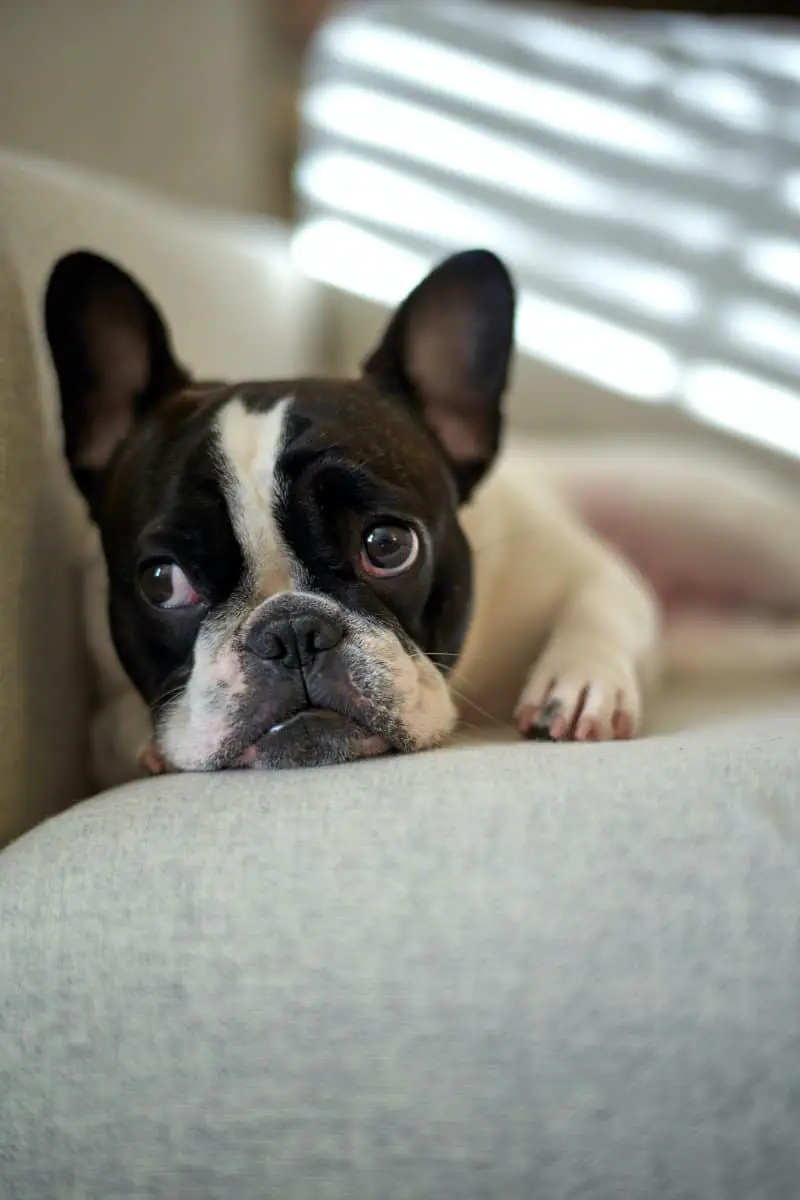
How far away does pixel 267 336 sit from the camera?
2.01 metres

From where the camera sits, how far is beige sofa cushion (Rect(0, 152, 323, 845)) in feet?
3.31

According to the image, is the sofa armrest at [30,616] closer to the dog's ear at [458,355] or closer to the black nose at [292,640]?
the black nose at [292,640]

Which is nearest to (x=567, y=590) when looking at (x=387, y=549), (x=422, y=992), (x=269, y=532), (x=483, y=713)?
(x=483, y=713)

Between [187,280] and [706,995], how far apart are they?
137 centimetres

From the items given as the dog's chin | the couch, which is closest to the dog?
the dog's chin

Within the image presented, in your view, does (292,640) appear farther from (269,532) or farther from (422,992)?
(422,992)

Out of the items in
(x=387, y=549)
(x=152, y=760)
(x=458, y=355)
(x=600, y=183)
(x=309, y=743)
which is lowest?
(x=152, y=760)

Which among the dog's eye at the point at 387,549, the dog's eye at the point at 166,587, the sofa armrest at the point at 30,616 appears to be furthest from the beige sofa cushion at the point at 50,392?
the dog's eye at the point at 387,549

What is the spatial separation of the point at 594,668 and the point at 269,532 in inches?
14.9

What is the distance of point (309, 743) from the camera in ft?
3.24

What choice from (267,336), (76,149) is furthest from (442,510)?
(76,149)

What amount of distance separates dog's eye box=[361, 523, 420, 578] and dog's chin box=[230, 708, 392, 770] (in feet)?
0.59

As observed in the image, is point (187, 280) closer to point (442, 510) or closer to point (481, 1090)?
point (442, 510)

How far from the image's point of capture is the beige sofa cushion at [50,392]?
1009mm
